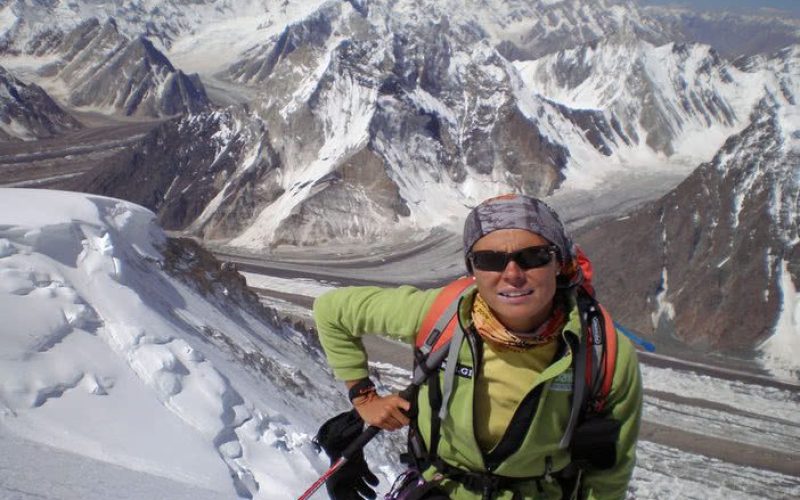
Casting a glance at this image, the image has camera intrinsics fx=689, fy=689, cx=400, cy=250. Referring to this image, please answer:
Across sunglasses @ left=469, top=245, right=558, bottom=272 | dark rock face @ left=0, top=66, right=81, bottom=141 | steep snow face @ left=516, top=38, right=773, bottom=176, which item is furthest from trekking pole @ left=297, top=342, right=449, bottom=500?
dark rock face @ left=0, top=66, right=81, bottom=141

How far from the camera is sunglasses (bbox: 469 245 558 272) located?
10.9 ft

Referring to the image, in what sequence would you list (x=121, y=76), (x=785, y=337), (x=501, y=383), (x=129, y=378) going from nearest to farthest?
(x=501, y=383), (x=129, y=378), (x=785, y=337), (x=121, y=76)

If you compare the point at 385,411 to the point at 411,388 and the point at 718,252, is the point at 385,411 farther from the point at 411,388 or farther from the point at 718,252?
the point at 718,252

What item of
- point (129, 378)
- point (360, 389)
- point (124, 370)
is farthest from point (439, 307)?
point (124, 370)

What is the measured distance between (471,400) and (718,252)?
4214 centimetres

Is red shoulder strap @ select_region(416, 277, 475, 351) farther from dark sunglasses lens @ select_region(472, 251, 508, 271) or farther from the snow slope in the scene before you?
the snow slope

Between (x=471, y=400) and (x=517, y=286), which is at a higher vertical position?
(x=517, y=286)

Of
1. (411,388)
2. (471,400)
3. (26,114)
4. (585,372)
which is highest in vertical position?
(585,372)

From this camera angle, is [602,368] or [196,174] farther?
[196,174]

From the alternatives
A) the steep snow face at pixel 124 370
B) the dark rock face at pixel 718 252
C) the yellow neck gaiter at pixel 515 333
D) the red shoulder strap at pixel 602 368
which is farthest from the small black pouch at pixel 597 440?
the dark rock face at pixel 718 252

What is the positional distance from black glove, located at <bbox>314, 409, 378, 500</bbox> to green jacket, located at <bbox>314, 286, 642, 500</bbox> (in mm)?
477

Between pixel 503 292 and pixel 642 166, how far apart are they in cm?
9138

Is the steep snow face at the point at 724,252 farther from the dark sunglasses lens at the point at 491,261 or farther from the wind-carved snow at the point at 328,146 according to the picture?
the dark sunglasses lens at the point at 491,261

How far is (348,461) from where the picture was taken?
403 centimetres
